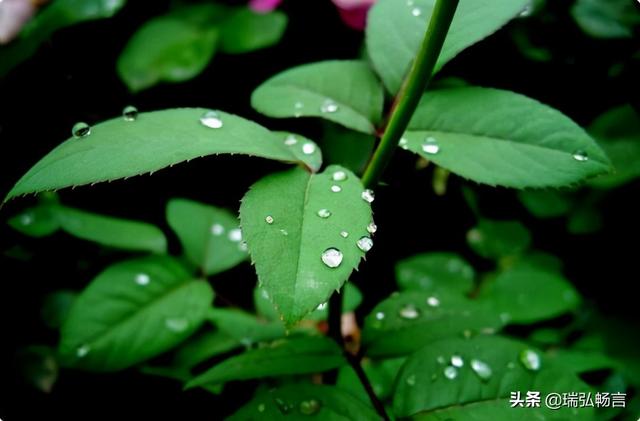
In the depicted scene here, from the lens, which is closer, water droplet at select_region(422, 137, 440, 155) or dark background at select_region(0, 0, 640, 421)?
water droplet at select_region(422, 137, 440, 155)

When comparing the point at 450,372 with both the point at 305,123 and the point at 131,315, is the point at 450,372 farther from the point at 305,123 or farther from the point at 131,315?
the point at 305,123

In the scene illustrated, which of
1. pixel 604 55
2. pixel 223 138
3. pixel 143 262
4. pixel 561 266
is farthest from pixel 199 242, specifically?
pixel 604 55

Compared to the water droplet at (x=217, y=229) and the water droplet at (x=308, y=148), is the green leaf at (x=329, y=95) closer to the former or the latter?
the water droplet at (x=308, y=148)

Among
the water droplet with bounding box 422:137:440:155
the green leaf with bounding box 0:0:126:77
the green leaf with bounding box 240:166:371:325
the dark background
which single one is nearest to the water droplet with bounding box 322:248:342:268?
the green leaf with bounding box 240:166:371:325

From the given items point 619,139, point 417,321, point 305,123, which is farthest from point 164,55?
point 619,139

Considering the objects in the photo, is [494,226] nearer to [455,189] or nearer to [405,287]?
[455,189]

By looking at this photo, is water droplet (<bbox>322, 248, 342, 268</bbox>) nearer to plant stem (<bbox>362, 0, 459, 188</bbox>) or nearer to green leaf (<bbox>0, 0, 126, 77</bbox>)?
plant stem (<bbox>362, 0, 459, 188</bbox>)

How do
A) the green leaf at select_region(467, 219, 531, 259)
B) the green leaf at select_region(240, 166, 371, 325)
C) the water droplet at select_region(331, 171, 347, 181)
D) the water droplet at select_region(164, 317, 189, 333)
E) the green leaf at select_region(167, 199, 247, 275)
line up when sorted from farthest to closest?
1. the green leaf at select_region(467, 219, 531, 259)
2. the green leaf at select_region(167, 199, 247, 275)
3. the water droplet at select_region(164, 317, 189, 333)
4. the water droplet at select_region(331, 171, 347, 181)
5. the green leaf at select_region(240, 166, 371, 325)
